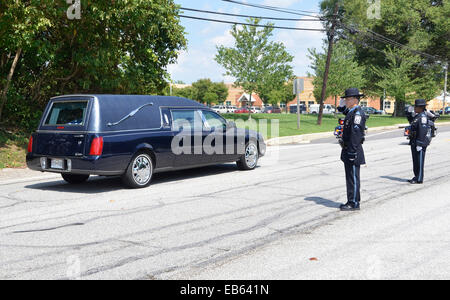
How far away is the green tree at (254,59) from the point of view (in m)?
38.9

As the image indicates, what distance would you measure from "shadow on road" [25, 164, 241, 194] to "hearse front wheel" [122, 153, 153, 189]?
1.04 feet

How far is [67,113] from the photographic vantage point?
9.09m

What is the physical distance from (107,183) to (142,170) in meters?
1.19

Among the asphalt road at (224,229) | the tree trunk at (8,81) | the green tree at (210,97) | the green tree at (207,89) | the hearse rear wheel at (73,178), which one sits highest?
the green tree at (207,89)

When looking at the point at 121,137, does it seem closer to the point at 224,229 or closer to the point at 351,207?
the point at 224,229

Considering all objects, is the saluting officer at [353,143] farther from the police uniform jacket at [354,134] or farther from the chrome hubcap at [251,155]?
the chrome hubcap at [251,155]

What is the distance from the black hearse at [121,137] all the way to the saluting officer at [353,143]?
3.88 metres

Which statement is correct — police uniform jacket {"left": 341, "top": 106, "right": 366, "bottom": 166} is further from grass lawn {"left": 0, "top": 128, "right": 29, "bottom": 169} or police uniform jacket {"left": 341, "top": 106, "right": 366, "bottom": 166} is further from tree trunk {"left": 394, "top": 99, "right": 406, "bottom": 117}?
tree trunk {"left": 394, "top": 99, "right": 406, "bottom": 117}

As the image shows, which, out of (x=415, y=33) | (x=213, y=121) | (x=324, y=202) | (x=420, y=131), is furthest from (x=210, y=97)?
(x=324, y=202)

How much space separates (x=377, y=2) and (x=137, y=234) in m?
59.9

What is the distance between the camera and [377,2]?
193 ft

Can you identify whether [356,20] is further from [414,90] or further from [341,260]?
[341,260]

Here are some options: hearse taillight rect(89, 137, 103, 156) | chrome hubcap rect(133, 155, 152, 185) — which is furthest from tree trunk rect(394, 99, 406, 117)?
hearse taillight rect(89, 137, 103, 156)

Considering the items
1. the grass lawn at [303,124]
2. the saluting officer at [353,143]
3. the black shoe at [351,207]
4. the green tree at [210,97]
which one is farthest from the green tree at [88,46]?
the green tree at [210,97]
